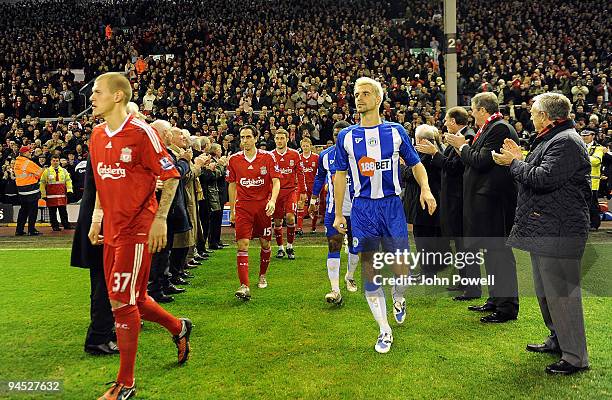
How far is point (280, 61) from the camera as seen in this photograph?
22.7 metres

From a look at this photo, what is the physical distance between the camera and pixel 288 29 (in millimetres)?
25297

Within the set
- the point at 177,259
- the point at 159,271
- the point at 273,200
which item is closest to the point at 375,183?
the point at 273,200

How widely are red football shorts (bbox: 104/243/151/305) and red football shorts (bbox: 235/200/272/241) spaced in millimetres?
2786

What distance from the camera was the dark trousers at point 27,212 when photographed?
13.2 meters

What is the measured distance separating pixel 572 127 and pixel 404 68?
17.2 metres

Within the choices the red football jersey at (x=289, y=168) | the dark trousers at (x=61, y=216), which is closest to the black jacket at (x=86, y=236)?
the red football jersey at (x=289, y=168)

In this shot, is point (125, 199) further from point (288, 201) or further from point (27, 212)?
point (27, 212)

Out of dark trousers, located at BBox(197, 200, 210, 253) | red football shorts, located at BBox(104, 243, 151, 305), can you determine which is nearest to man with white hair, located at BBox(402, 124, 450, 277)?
dark trousers, located at BBox(197, 200, 210, 253)

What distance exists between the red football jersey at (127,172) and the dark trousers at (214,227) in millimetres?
6349

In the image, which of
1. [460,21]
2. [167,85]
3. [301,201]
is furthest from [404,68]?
[301,201]

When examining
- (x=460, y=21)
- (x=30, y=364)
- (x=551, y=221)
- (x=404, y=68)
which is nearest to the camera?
(x=551, y=221)

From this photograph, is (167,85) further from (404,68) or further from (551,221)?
(551,221)

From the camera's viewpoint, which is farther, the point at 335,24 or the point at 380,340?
the point at 335,24

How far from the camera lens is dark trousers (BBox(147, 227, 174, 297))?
625 cm
